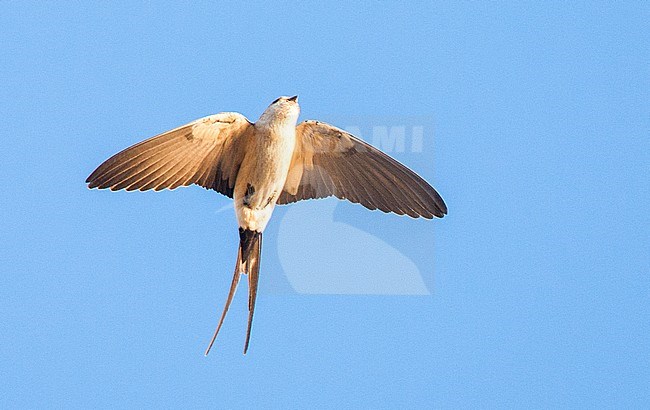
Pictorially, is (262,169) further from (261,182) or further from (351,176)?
(351,176)

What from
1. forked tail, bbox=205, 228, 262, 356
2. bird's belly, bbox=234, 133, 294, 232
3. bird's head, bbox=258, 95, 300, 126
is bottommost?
forked tail, bbox=205, 228, 262, 356

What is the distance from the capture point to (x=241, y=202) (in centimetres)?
370

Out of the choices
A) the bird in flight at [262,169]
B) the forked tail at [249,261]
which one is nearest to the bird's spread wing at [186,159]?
the bird in flight at [262,169]

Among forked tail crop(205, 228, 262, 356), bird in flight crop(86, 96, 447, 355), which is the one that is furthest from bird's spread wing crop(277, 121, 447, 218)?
forked tail crop(205, 228, 262, 356)

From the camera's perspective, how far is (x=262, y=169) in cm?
363

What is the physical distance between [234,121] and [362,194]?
0.43 metres

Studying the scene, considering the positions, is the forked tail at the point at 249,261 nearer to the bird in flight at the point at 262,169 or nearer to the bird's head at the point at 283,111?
the bird in flight at the point at 262,169

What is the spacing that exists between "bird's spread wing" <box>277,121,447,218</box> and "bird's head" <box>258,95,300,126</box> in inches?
3.9

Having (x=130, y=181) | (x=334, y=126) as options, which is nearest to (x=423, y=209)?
(x=334, y=126)

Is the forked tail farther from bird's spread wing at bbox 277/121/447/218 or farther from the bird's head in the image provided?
the bird's head

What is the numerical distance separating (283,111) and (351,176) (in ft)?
1.18

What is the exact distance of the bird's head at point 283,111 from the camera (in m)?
3.50

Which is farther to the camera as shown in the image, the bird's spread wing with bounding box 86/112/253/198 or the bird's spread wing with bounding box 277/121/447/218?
the bird's spread wing with bounding box 277/121/447/218

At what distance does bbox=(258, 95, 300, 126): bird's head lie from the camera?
3.50m
